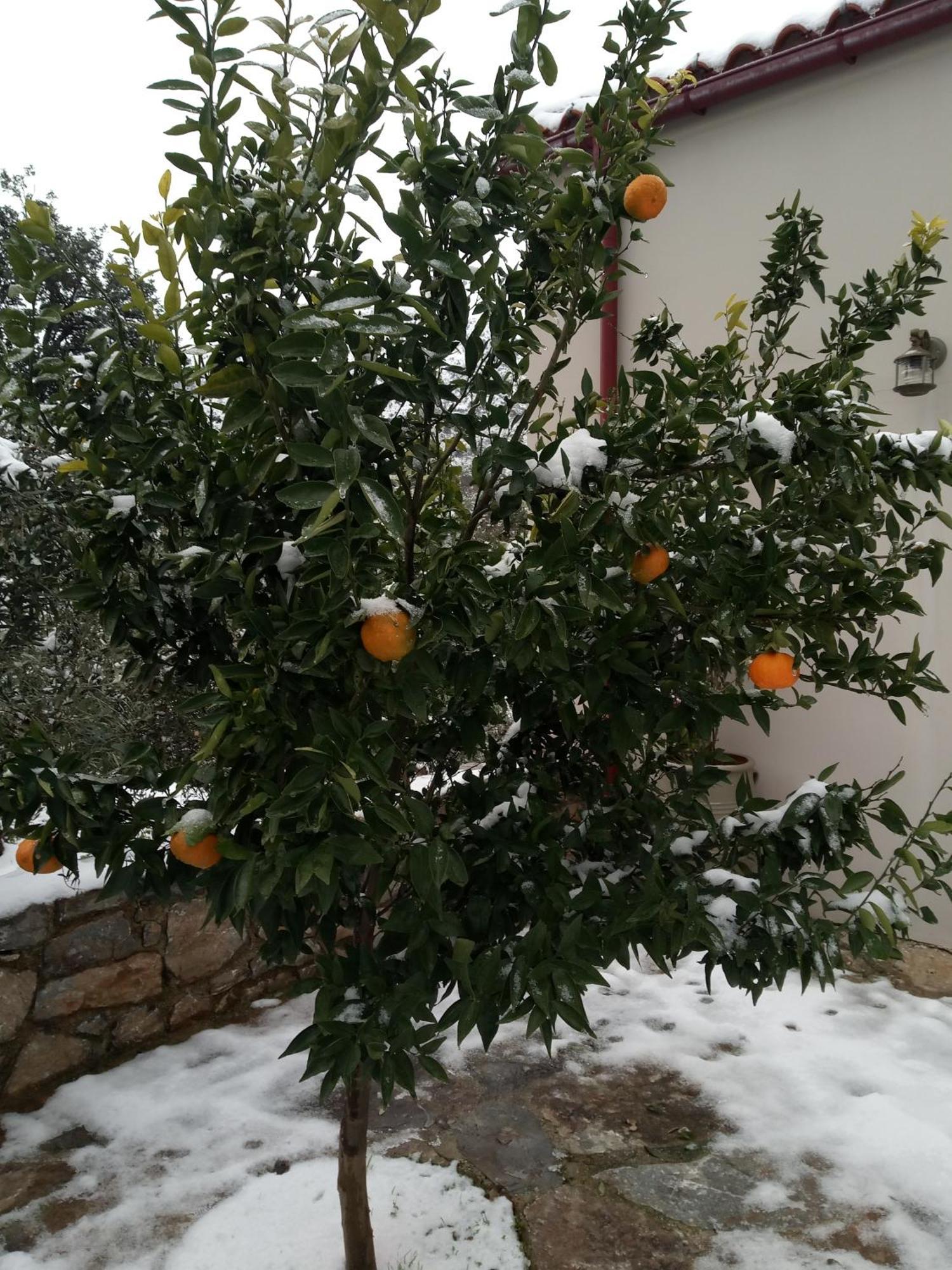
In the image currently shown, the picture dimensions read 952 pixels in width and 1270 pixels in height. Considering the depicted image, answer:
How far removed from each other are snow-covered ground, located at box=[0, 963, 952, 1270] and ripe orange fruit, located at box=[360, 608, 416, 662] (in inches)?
57.1

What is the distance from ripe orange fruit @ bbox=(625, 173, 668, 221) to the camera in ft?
3.94

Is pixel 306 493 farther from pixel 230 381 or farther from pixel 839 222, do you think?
pixel 839 222

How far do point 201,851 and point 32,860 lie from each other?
326 mm

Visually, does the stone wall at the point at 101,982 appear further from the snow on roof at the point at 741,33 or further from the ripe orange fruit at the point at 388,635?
the snow on roof at the point at 741,33

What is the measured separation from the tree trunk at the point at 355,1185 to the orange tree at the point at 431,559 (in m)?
0.47

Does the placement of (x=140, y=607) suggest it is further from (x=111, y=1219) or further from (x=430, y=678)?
(x=111, y=1219)

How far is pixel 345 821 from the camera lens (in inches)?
42.2

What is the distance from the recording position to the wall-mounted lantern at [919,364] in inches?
123

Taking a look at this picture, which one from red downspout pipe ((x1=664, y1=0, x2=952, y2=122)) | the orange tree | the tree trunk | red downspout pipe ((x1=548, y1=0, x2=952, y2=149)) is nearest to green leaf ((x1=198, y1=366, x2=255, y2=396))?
the orange tree

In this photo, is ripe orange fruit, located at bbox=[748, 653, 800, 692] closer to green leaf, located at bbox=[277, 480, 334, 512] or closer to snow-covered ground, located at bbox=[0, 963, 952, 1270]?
green leaf, located at bbox=[277, 480, 334, 512]

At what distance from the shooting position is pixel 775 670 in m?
1.27

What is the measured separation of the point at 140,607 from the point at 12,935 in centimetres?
169

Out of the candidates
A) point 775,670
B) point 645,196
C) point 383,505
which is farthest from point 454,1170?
point 645,196

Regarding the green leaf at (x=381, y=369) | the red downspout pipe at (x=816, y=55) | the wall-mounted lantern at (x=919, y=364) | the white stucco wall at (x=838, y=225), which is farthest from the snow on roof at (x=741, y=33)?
the green leaf at (x=381, y=369)
